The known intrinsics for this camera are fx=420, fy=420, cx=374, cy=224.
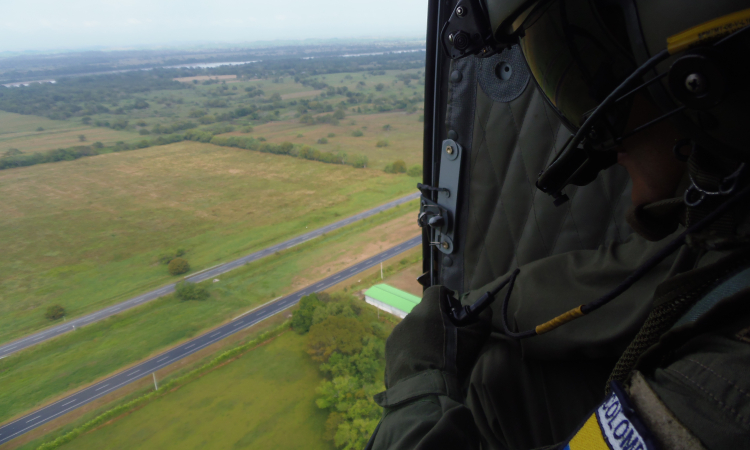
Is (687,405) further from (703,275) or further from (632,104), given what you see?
(632,104)

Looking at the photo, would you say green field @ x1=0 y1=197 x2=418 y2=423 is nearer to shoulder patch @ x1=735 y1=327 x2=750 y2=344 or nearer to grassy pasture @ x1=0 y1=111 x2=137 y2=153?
grassy pasture @ x1=0 y1=111 x2=137 y2=153

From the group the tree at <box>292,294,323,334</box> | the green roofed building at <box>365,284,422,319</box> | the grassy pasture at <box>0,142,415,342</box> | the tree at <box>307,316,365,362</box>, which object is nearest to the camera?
the tree at <box>307,316,365,362</box>

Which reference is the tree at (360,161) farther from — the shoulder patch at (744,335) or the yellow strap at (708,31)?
the shoulder patch at (744,335)

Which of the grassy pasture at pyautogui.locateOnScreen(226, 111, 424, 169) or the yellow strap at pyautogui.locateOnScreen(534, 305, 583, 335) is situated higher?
the yellow strap at pyautogui.locateOnScreen(534, 305, 583, 335)

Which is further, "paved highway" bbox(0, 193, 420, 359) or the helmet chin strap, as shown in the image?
"paved highway" bbox(0, 193, 420, 359)

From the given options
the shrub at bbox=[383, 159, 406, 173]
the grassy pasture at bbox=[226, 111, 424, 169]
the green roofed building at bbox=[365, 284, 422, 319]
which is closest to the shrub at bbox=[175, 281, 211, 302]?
the green roofed building at bbox=[365, 284, 422, 319]

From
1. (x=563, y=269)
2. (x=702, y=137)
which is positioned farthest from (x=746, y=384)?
(x=563, y=269)
